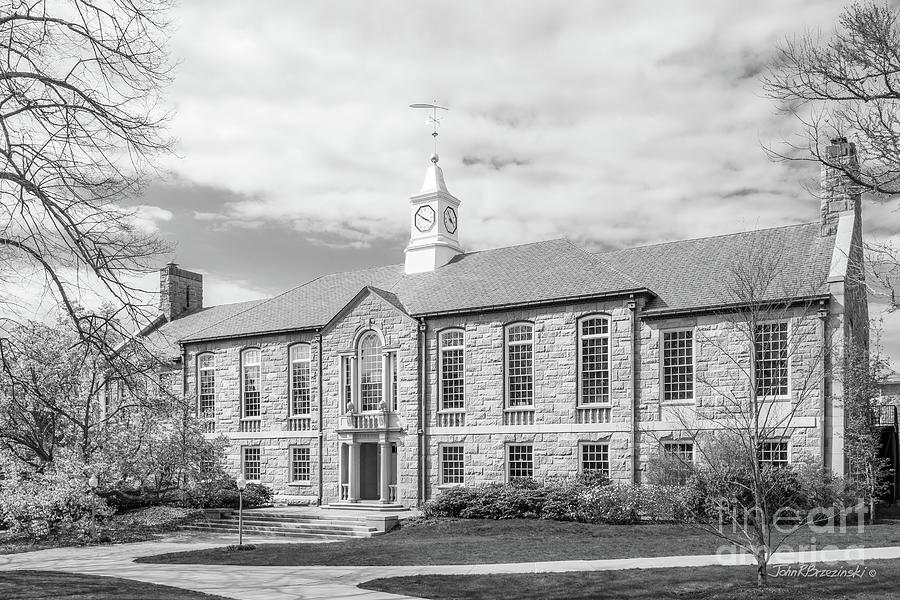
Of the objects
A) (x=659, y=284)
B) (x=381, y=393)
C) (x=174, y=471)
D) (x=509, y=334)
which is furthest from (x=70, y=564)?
(x=659, y=284)

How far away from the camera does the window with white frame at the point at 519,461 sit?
2827 centimetres

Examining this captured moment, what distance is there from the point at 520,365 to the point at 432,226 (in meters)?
8.97

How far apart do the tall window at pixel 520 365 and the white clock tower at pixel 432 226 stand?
689 centimetres

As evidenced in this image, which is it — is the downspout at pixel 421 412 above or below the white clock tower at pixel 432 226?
below

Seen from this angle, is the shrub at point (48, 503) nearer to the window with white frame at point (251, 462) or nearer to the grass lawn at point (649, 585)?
the window with white frame at point (251, 462)

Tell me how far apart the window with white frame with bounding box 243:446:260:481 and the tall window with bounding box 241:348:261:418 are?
148cm

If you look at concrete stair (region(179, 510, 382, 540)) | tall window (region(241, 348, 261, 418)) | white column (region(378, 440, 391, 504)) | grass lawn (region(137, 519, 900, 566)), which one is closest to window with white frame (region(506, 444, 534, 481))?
grass lawn (region(137, 519, 900, 566))

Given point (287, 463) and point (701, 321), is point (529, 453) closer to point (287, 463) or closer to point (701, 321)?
point (701, 321)

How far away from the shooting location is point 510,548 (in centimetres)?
2002

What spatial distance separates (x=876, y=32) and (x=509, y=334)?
1826 cm

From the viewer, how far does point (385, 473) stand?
30.9 metres

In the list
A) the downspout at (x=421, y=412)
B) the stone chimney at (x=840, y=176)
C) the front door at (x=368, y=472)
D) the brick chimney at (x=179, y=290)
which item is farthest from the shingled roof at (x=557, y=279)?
the brick chimney at (x=179, y=290)

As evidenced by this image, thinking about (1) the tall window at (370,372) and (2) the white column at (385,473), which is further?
(1) the tall window at (370,372)

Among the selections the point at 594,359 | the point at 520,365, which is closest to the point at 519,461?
the point at 520,365
